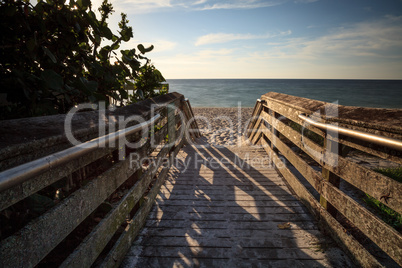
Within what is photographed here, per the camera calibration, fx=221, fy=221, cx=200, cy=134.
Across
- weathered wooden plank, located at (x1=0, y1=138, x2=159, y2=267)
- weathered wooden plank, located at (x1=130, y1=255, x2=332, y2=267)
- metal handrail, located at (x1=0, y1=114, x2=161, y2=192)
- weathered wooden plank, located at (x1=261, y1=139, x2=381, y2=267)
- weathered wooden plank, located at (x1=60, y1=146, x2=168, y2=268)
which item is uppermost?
metal handrail, located at (x1=0, y1=114, x2=161, y2=192)

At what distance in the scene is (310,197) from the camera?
2.49m

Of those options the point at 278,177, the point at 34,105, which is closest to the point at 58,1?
the point at 34,105

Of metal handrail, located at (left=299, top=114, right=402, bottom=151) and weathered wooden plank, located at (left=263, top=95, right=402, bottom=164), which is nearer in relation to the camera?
metal handrail, located at (left=299, top=114, right=402, bottom=151)

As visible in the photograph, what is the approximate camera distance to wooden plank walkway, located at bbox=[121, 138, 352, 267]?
6.23 ft

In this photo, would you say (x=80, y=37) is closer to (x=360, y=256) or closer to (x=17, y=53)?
(x=17, y=53)

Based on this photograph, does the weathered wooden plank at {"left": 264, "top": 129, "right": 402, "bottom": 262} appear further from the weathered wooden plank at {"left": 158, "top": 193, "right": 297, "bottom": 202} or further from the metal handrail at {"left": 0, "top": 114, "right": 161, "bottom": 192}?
the metal handrail at {"left": 0, "top": 114, "right": 161, "bottom": 192}

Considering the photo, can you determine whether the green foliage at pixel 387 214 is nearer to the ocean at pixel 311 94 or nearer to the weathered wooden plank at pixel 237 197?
the weathered wooden plank at pixel 237 197

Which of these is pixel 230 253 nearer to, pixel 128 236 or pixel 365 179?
pixel 128 236

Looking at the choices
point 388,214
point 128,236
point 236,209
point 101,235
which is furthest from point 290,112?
point 101,235

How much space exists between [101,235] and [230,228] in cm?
134

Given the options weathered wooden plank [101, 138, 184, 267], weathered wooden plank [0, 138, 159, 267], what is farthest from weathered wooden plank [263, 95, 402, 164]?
weathered wooden plank [101, 138, 184, 267]

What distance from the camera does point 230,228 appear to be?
2326mm

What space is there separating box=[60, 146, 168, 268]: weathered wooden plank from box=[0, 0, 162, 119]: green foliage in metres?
0.82

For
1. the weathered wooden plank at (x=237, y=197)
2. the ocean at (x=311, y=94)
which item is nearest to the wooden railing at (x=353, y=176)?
the weathered wooden plank at (x=237, y=197)
